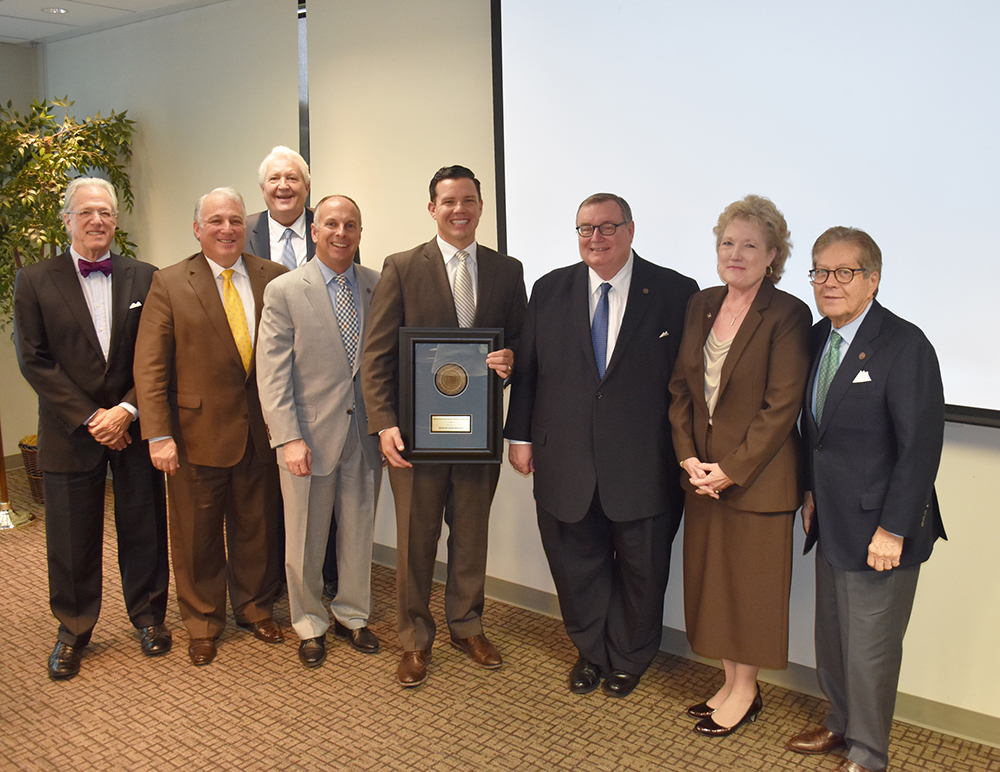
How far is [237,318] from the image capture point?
10.4 feet

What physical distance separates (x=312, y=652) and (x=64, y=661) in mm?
909

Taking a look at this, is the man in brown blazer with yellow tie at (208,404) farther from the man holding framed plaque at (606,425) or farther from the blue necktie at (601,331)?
the blue necktie at (601,331)

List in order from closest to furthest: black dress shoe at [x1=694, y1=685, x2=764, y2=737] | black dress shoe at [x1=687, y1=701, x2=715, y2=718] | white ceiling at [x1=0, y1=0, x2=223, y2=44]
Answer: black dress shoe at [x1=694, y1=685, x2=764, y2=737], black dress shoe at [x1=687, y1=701, x2=715, y2=718], white ceiling at [x1=0, y1=0, x2=223, y2=44]

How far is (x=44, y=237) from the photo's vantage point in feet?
15.8

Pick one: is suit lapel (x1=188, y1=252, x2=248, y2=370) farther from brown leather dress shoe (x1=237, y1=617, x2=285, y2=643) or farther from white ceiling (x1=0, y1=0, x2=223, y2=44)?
white ceiling (x1=0, y1=0, x2=223, y2=44)

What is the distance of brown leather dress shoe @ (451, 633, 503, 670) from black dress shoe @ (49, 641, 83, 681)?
1.41 m

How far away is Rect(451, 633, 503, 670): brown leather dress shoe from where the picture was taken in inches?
128

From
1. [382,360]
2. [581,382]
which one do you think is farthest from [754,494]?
[382,360]

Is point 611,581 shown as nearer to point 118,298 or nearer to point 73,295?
point 118,298

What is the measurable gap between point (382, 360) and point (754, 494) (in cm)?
129

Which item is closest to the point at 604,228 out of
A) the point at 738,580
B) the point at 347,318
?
the point at 347,318

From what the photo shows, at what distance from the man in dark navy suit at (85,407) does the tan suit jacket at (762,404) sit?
2.07m

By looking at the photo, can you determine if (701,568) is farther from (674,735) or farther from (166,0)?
(166,0)

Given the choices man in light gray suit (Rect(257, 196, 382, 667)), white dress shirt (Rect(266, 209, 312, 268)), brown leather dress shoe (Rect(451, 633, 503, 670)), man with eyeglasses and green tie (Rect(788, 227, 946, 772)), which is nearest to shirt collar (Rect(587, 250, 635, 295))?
man with eyeglasses and green tie (Rect(788, 227, 946, 772))
